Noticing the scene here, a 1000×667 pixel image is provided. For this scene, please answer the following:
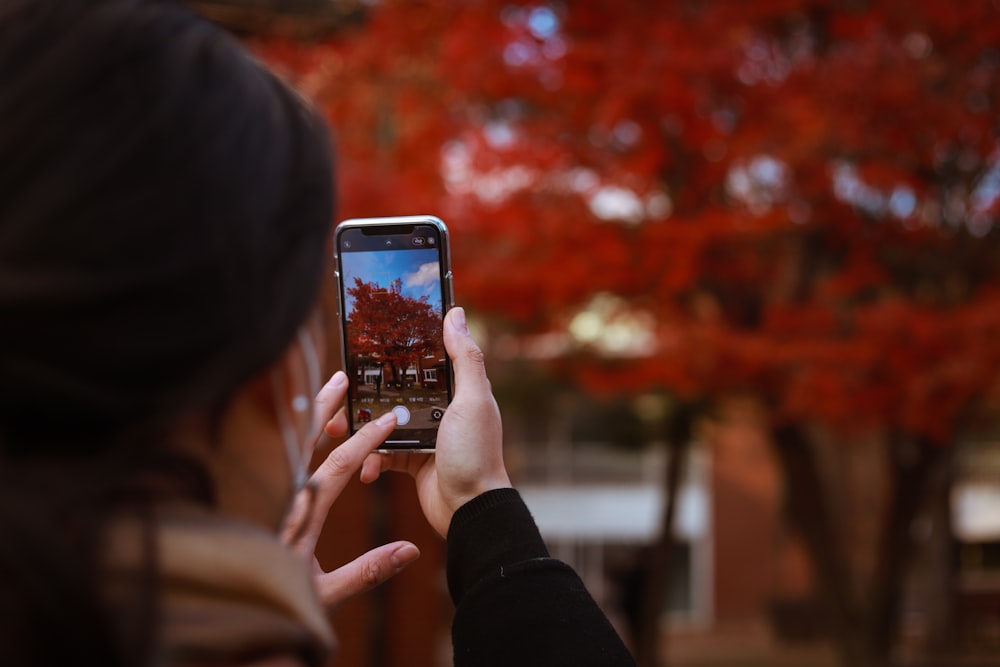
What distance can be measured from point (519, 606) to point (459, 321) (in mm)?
334

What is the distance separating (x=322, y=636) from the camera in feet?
2.32

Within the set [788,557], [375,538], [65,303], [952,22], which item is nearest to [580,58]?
[952,22]

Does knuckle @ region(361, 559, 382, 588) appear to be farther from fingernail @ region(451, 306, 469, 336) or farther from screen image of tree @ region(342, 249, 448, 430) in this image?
fingernail @ region(451, 306, 469, 336)

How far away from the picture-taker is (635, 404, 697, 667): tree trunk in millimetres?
10633

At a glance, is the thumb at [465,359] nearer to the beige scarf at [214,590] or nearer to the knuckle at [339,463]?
the knuckle at [339,463]

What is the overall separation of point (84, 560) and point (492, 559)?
20.1 inches

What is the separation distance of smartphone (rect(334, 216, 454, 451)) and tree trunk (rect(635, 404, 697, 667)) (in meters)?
9.38

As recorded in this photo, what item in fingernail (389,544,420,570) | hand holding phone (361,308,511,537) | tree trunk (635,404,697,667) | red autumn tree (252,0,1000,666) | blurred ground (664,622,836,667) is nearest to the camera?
hand holding phone (361,308,511,537)

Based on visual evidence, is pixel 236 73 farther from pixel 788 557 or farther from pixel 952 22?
pixel 788 557

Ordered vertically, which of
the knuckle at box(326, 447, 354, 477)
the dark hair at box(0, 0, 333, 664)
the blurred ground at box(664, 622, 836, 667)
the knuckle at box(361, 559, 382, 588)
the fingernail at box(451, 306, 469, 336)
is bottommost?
the blurred ground at box(664, 622, 836, 667)

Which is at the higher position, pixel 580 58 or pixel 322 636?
pixel 580 58

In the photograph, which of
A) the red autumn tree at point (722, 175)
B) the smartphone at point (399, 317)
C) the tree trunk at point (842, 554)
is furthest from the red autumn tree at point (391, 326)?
the tree trunk at point (842, 554)

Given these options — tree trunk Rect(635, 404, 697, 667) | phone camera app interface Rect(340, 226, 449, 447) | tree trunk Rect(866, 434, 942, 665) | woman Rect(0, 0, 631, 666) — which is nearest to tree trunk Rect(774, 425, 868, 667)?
tree trunk Rect(866, 434, 942, 665)

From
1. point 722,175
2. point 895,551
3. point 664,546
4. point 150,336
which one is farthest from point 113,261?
point 664,546
